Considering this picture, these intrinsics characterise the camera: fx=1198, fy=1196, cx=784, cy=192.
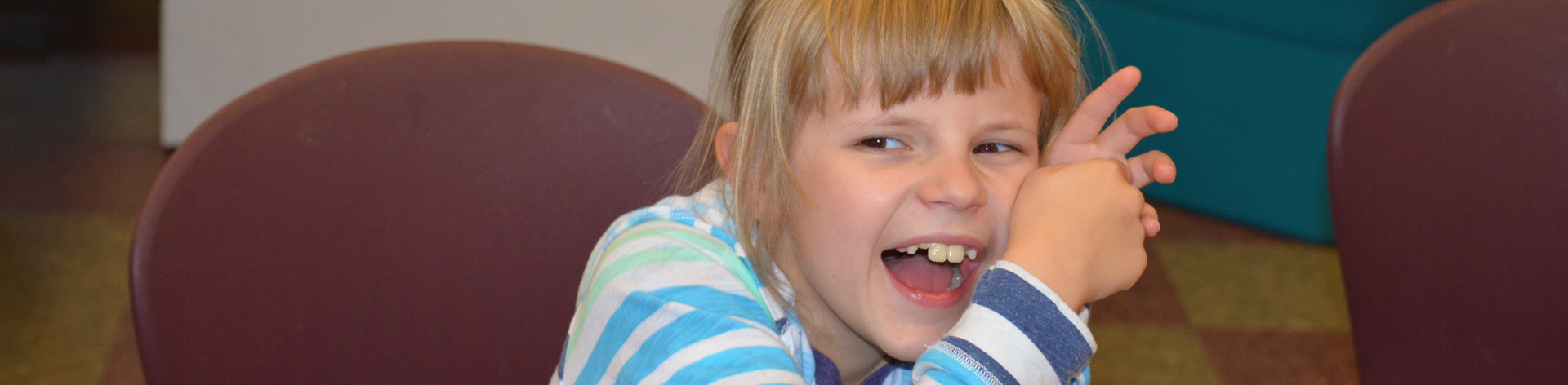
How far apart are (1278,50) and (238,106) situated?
2.17 meters

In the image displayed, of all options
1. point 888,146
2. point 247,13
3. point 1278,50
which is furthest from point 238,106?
point 1278,50

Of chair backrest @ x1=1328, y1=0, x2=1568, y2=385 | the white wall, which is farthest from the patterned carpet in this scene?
chair backrest @ x1=1328, y1=0, x2=1568, y2=385

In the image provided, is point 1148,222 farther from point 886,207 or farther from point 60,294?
point 60,294

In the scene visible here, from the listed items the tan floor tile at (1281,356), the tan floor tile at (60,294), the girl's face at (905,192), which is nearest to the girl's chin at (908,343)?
the girl's face at (905,192)

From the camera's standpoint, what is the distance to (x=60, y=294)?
6.53 feet

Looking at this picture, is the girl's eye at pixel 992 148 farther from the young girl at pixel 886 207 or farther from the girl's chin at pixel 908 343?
the girl's chin at pixel 908 343

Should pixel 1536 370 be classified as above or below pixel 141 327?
below

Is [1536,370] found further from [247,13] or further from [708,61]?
[247,13]

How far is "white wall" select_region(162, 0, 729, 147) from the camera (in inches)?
99.0

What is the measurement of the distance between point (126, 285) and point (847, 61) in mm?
1696

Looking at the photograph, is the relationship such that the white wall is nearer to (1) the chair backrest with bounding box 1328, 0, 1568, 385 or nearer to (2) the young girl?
(2) the young girl

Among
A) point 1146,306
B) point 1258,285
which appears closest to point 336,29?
point 1146,306

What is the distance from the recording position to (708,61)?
2725 mm

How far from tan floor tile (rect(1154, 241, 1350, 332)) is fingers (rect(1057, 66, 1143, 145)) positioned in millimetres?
1416
